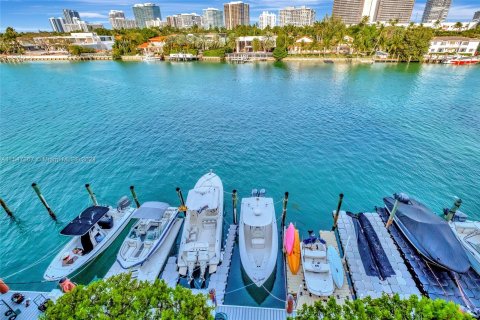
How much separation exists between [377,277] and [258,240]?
26.4 feet

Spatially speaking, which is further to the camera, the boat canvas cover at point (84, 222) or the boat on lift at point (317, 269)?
the boat canvas cover at point (84, 222)

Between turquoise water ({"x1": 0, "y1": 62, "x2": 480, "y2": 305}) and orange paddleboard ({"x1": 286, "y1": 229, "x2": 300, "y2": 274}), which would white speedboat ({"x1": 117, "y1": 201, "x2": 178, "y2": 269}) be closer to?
turquoise water ({"x1": 0, "y1": 62, "x2": 480, "y2": 305})

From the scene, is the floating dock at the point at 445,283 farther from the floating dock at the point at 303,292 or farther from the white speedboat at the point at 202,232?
the white speedboat at the point at 202,232

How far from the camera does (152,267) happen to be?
51.3 ft

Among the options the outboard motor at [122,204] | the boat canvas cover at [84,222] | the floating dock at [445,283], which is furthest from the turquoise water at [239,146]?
the floating dock at [445,283]

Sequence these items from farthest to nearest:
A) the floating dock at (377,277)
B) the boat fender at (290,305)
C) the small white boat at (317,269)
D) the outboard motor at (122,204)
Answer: the outboard motor at (122,204), the floating dock at (377,277), the small white boat at (317,269), the boat fender at (290,305)

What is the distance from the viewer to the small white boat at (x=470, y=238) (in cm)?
1505

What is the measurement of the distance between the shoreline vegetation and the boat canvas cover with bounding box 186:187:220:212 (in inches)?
4067

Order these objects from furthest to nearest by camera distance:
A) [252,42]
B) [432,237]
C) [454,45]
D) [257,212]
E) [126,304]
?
[252,42] → [454,45] → [257,212] → [432,237] → [126,304]

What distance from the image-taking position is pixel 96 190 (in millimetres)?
24766

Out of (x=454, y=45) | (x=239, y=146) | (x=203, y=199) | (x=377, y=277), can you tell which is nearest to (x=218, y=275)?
(x=203, y=199)

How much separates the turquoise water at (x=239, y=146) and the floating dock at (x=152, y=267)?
2067mm

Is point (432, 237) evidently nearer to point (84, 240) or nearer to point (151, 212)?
point (151, 212)

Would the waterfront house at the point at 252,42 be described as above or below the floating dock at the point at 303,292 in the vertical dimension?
above
